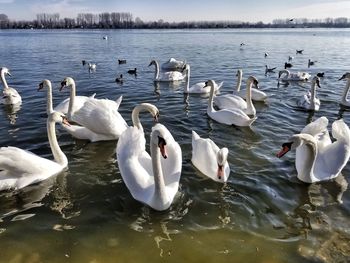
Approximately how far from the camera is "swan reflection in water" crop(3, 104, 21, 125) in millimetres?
11884

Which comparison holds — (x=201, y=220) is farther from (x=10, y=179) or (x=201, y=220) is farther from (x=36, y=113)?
(x=36, y=113)

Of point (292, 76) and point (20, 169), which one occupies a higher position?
point (292, 76)

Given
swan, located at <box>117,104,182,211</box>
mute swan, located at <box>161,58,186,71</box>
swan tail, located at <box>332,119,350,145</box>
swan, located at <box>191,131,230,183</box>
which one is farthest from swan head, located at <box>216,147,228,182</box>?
mute swan, located at <box>161,58,186,71</box>

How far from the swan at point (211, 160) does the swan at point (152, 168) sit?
826 millimetres

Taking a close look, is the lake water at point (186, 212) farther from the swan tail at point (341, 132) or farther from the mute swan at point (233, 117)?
the swan tail at point (341, 132)

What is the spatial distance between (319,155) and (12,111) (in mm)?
9931

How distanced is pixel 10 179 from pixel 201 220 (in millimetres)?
3617

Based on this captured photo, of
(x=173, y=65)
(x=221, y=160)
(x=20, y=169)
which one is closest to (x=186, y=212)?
(x=221, y=160)

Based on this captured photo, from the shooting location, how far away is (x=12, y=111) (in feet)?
42.0

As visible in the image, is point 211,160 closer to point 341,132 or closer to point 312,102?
point 341,132

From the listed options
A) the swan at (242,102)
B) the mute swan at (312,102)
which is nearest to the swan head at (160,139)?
the swan at (242,102)

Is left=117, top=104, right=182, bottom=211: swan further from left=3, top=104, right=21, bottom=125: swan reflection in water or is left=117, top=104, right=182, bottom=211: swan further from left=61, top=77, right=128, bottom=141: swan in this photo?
left=3, top=104, right=21, bottom=125: swan reflection in water

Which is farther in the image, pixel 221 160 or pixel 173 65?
pixel 173 65

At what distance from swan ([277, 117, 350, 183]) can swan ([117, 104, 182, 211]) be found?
2.12m
